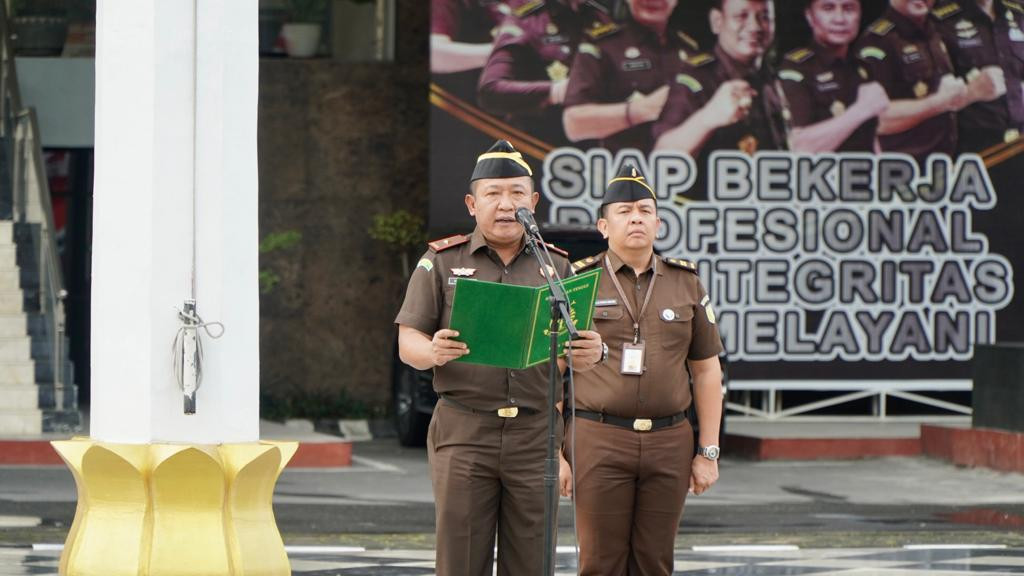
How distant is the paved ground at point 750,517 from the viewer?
10.8m

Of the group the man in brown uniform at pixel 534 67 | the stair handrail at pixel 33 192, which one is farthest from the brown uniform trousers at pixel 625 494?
the man in brown uniform at pixel 534 67

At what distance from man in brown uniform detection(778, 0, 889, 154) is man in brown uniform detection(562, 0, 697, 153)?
3.83 feet

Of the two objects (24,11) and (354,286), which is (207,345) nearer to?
(354,286)

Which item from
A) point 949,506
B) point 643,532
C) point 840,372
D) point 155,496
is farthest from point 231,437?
point 840,372

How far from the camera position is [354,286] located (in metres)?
20.6

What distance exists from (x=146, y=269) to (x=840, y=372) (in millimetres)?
12830

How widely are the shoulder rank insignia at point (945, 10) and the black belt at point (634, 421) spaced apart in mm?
12733

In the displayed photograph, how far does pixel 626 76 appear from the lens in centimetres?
1886

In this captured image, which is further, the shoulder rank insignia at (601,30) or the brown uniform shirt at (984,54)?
the brown uniform shirt at (984,54)

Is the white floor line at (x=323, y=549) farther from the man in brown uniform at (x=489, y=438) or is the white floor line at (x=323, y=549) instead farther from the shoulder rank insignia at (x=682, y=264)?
the man in brown uniform at (x=489, y=438)

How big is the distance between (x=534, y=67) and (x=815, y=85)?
9.46ft

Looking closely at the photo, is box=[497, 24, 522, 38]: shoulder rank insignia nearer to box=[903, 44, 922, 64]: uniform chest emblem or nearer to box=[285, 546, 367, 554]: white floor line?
box=[903, 44, 922, 64]: uniform chest emblem

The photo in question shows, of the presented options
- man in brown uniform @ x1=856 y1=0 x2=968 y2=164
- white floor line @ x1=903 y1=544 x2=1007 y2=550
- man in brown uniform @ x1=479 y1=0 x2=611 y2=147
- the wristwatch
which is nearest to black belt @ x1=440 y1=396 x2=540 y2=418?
the wristwatch

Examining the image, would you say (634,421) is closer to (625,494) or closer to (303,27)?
(625,494)
